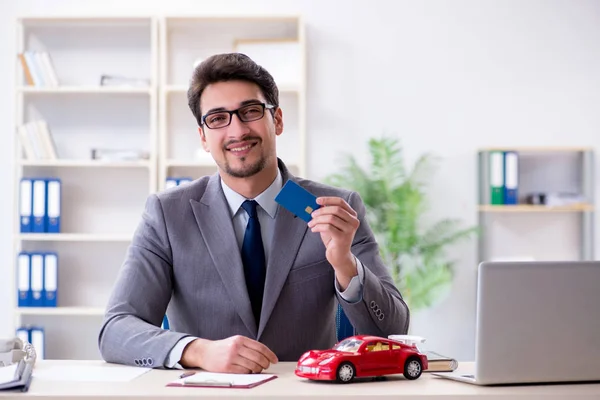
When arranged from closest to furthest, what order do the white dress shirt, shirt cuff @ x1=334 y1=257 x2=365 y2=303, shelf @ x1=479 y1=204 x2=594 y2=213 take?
1. shirt cuff @ x1=334 y1=257 x2=365 y2=303
2. the white dress shirt
3. shelf @ x1=479 y1=204 x2=594 y2=213

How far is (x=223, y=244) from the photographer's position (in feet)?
6.79

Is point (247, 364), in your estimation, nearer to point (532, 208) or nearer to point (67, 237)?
point (67, 237)

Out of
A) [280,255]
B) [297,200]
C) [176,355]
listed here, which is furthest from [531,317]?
[280,255]

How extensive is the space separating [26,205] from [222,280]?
9.46 ft

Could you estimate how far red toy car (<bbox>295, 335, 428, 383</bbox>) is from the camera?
1.45 m

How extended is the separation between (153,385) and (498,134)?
388cm

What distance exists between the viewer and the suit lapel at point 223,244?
2023 mm

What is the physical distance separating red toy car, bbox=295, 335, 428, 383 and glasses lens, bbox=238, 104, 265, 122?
30.9 inches

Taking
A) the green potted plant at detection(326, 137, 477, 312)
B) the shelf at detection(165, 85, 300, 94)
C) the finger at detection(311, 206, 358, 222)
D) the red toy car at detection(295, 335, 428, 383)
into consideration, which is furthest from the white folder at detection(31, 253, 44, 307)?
the red toy car at detection(295, 335, 428, 383)

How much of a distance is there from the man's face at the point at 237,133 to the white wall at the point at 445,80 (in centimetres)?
277

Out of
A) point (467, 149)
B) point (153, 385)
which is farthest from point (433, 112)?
point (153, 385)

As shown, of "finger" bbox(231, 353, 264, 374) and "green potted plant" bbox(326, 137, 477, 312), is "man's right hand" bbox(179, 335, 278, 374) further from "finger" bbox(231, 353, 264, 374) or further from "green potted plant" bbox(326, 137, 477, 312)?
"green potted plant" bbox(326, 137, 477, 312)

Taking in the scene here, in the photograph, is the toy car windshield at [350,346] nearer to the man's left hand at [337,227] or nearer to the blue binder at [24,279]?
the man's left hand at [337,227]

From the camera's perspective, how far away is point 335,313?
217cm
